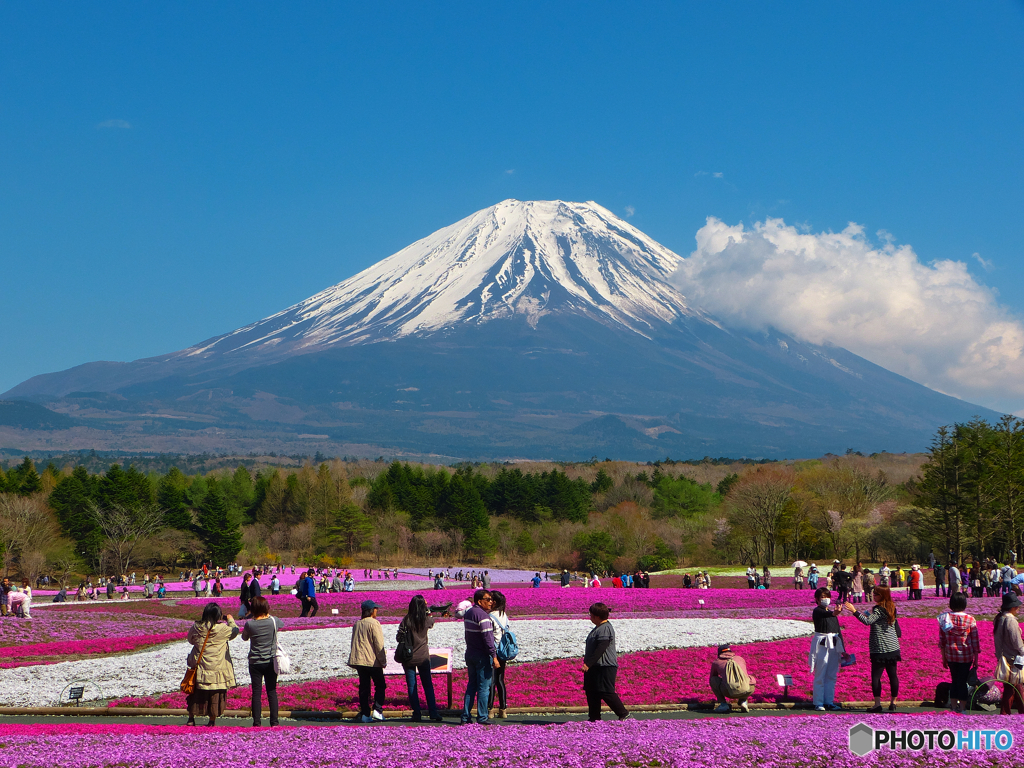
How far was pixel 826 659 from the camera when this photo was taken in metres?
15.9

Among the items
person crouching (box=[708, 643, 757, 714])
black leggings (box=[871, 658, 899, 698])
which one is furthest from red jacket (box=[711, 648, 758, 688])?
black leggings (box=[871, 658, 899, 698])

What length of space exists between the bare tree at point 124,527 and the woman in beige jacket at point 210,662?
261 feet

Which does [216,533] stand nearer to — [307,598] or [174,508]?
[174,508]

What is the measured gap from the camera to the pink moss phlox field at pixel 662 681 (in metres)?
17.2

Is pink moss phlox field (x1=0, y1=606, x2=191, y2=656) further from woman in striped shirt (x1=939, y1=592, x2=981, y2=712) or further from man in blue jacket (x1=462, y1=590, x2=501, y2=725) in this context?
woman in striped shirt (x1=939, y1=592, x2=981, y2=712)

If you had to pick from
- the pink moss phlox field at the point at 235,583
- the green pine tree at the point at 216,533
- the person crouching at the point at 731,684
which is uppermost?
the person crouching at the point at 731,684

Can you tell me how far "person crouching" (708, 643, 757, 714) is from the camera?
16.0m

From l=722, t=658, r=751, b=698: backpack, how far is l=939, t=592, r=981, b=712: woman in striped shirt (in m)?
3.22

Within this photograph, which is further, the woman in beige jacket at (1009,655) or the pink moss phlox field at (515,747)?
the woman in beige jacket at (1009,655)

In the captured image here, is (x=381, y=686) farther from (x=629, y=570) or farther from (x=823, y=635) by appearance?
(x=629, y=570)

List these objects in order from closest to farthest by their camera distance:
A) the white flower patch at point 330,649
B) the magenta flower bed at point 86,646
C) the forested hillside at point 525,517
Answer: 1. the white flower patch at point 330,649
2. the magenta flower bed at point 86,646
3. the forested hillside at point 525,517

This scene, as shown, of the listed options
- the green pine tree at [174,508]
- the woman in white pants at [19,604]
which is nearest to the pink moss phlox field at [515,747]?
the woman in white pants at [19,604]

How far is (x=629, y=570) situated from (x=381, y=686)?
7889 cm

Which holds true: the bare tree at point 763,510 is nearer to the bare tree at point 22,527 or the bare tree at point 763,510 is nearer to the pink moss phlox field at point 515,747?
the bare tree at point 22,527
